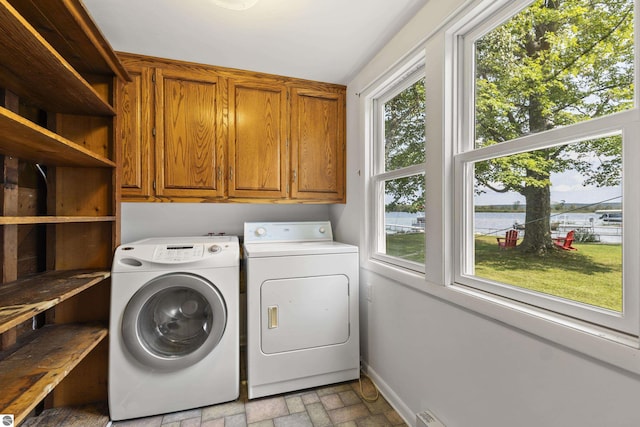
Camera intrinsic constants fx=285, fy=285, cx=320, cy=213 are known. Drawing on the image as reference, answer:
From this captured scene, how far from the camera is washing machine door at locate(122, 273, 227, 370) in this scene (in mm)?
1641

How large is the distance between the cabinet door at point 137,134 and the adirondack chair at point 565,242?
2224mm

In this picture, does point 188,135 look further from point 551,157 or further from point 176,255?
point 551,157

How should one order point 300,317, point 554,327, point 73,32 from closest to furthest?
point 554,327
point 73,32
point 300,317

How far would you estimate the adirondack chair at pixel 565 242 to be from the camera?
0.98m

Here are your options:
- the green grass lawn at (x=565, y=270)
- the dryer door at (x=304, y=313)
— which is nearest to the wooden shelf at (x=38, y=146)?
the dryer door at (x=304, y=313)

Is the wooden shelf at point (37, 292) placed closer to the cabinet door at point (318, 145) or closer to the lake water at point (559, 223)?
the cabinet door at point (318, 145)

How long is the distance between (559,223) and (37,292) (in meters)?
2.12

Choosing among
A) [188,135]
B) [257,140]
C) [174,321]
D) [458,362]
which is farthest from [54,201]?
[458,362]

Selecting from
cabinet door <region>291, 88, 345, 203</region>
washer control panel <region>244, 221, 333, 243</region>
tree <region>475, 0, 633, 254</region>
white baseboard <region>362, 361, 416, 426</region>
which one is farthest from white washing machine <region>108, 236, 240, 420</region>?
tree <region>475, 0, 633, 254</region>

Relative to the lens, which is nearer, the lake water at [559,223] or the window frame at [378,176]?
the lake water at [559,223]

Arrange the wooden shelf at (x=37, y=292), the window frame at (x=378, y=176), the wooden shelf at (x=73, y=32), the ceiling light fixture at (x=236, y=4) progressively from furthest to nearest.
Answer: the window frame at (x=378, y=176), the ceiling light fixture at (x=236, y=4), the wooden shelf at (x=73, y=32), the wooden shelf at (x=37, y=292)

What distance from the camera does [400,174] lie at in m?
1.80

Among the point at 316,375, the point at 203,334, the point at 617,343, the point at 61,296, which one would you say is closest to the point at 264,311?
the point at 203,334

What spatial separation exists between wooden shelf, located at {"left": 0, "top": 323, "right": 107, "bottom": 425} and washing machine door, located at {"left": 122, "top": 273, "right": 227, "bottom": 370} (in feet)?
0.64
